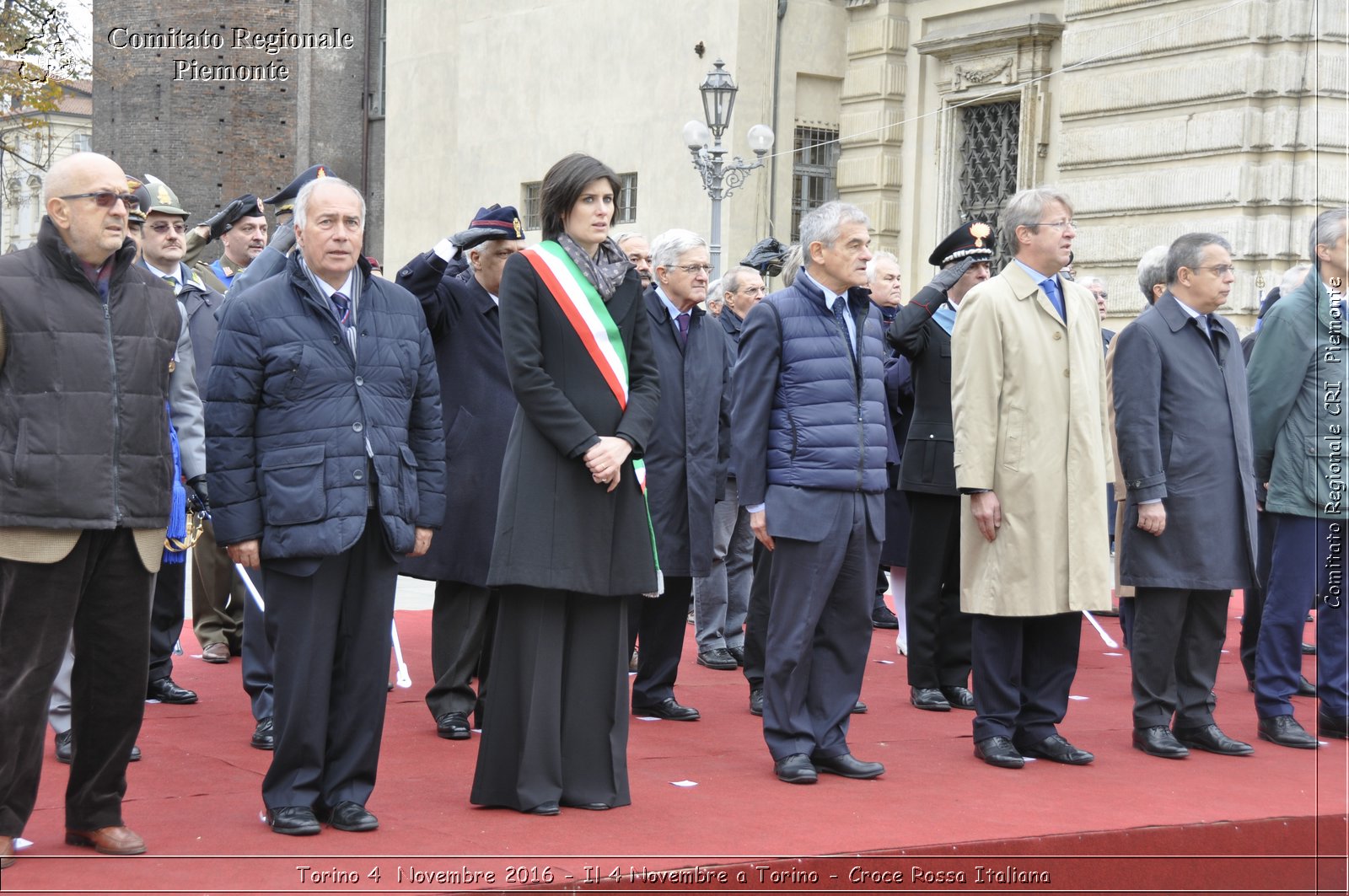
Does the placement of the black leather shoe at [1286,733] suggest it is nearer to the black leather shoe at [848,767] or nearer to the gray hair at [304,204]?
the black leather shoe at [848,767]

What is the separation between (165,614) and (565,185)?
303cm

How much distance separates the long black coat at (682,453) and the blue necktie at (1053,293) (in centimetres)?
167

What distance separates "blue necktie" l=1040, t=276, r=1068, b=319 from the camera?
21.6ft

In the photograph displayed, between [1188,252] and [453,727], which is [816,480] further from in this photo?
[1188,252]

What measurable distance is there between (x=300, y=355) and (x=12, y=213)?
62826 millimetres

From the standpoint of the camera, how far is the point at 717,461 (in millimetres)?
7727

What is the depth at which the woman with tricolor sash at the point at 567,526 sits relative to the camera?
5.40 m

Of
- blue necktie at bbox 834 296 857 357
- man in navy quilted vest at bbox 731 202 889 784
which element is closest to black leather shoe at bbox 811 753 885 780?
man in navy quilted vest at bbox 731 202 889 784

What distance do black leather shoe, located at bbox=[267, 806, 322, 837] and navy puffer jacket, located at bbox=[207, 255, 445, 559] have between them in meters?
0.77

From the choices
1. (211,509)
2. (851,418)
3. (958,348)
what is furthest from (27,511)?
(958,348)

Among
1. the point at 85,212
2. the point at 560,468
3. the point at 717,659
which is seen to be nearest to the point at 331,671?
the point at 560,468

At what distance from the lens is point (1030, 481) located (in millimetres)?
6441

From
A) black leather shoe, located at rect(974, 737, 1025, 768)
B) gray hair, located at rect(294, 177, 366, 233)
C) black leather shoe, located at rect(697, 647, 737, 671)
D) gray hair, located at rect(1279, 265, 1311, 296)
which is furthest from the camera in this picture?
gray hair, located at rect(1279, 265, 1311, 296)

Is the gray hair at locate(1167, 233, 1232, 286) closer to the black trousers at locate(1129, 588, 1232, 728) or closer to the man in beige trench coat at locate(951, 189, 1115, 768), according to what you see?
the man in beige trench coat at locate(951, 189, 1115, 768)
